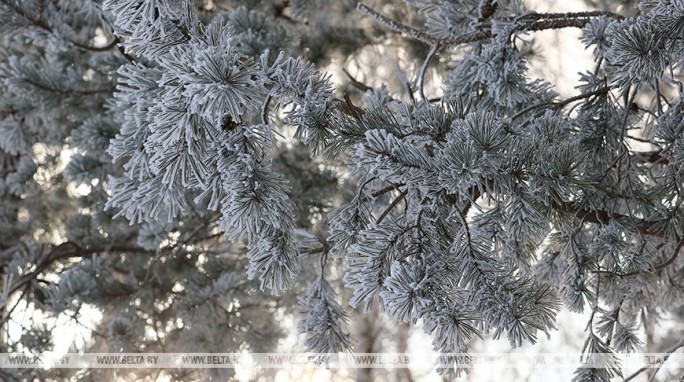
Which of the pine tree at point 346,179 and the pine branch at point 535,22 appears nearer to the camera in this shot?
the pine tree at point 346,179

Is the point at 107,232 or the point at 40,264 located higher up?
the point at 107,232

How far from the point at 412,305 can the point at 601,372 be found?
399 millimetres

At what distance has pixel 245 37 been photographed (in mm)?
1179

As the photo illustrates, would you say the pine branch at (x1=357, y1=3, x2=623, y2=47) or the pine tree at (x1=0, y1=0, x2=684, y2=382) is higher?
the pine branch at (x1=357, y1=3, x2=623, y2=47)

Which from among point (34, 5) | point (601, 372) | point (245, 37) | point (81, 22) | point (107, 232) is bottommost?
point (601, 372)

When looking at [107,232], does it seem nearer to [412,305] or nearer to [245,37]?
[245,37]

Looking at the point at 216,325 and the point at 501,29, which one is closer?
the point at 501,29

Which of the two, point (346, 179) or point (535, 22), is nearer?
point (535, 22)

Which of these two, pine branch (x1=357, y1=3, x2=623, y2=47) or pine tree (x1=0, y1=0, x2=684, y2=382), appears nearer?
pine tree (x1=0, y1=0, x2=684, y2=382)

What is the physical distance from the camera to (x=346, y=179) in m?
1.69

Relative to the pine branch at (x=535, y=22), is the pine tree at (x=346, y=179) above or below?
below

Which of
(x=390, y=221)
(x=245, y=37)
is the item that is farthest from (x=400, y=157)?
(x=245, y=37)

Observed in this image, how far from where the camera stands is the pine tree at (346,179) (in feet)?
2.14

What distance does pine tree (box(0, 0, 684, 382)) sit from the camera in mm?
653
